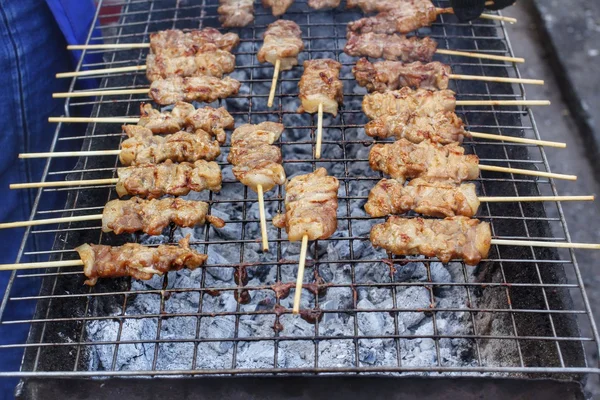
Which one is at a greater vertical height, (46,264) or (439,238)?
(46,264)

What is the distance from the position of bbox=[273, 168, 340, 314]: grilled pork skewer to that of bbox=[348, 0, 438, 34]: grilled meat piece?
1961 millimetres

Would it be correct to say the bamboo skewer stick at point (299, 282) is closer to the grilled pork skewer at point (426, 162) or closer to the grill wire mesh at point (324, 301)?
the grill wire mesh at point (324, 301)

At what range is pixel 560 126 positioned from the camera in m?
6.96

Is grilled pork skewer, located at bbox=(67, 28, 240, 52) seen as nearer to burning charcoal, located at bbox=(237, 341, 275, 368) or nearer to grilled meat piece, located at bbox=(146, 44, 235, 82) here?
grilled meat piece, located at bbox=(146, 44, 235, 82)

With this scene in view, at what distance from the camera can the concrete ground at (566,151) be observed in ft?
18.3

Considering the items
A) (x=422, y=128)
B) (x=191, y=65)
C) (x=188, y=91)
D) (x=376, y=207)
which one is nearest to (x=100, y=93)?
(x=188, y=91)

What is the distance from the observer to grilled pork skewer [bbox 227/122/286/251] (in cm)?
388

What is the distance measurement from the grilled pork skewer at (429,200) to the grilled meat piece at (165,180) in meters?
1.25

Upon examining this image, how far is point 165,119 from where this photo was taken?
4.43 metres

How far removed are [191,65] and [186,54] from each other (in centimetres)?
13

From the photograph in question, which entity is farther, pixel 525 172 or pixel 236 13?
pixel 236 13

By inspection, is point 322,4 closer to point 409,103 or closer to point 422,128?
point 409,103

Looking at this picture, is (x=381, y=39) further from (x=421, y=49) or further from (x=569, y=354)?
(x=569, y=354)

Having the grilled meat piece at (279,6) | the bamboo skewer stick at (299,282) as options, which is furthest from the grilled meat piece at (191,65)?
the bamboo skewer stick at (299,282)
